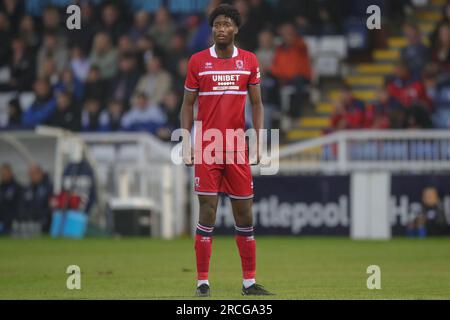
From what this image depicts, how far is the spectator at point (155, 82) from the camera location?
27281 mm

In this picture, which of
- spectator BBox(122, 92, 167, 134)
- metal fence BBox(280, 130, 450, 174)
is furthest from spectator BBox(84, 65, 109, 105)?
metal fence BBox(280, 130, 450, 174)

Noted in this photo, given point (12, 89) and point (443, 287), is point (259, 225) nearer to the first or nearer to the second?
point (12, 89)

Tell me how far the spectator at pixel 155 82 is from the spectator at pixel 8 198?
12.1 feet

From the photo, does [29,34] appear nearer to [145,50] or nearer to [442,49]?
[145,50]

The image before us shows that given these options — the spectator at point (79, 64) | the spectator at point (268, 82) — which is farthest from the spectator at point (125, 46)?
the spectator at point (268, 82)

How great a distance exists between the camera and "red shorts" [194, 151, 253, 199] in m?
11.5

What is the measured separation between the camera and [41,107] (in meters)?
28.0

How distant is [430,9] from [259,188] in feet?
25.3

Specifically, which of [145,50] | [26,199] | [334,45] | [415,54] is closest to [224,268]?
[26,199]

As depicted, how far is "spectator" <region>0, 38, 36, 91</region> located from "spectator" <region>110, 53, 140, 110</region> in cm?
254

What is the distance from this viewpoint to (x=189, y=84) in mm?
11516

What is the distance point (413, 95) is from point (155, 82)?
6067mm
